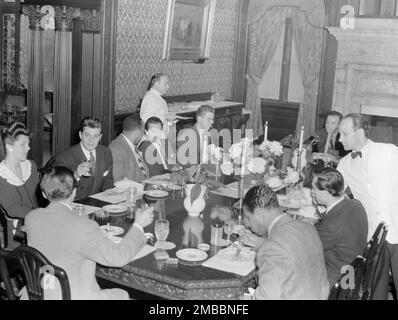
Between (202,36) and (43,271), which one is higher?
(202,36)

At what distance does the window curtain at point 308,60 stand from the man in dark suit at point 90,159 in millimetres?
6116

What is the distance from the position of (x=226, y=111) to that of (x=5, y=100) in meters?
4.20

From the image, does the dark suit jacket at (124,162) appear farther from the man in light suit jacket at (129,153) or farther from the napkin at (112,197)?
the napkin at (112,197)

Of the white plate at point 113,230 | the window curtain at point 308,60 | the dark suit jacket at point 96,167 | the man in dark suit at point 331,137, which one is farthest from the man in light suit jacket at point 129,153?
the window curtain at point 308,60

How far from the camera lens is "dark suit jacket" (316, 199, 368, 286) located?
10.7 feet

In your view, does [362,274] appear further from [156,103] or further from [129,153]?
[156,103]

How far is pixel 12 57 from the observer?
10.3 metres

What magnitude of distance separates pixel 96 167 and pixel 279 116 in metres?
6.83

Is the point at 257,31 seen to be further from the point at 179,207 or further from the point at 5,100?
the point at 179,207

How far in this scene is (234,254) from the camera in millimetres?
3168

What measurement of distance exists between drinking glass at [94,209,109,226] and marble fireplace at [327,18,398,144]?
6047 mm

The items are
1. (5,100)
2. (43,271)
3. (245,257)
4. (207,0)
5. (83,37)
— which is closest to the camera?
(43,271)

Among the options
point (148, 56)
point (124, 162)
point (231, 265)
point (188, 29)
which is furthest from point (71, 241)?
point (188, 29)

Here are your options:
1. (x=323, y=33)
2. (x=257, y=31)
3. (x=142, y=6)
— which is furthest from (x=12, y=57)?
(x=323, y=33)
